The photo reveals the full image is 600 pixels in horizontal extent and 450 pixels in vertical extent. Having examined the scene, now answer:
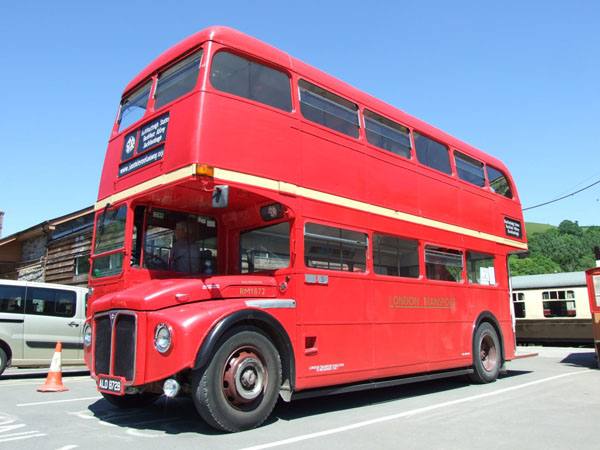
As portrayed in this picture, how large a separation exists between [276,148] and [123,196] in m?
2.09

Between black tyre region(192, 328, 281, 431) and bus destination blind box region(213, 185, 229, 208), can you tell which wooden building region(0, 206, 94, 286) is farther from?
bus destination blind box region(213, 185, 229, 208)

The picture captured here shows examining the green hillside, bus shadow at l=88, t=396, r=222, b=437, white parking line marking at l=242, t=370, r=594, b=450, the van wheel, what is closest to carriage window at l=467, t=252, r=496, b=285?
white parking line marking at l=242, t=370, r=594, b=450

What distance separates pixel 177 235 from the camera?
21.6 ft

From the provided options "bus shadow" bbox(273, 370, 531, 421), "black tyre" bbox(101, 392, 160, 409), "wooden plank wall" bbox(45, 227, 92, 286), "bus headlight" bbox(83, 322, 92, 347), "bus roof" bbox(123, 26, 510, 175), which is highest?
"bus roof" bbox(123, 26, 510, 175)

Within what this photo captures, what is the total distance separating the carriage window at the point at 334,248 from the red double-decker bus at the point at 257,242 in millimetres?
22

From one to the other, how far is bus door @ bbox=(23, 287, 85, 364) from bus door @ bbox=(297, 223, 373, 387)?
7.81 metres

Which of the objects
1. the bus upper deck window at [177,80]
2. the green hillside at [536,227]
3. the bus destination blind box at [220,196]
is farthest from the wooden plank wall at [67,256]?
the green hillside at [536,227]

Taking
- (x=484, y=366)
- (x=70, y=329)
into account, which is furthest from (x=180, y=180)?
Result: (x=70, y=329)

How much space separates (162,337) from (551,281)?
1932cm

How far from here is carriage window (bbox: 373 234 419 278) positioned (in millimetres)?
7496

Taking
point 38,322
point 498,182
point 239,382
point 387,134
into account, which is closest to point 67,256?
point 38,322

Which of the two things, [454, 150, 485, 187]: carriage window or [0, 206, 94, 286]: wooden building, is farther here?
[0, 206, 94, 286]: wooden building

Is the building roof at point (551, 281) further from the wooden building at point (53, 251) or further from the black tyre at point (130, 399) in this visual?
the black tyre at point (130, 399)

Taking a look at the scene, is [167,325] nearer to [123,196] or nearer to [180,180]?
[180,180]
